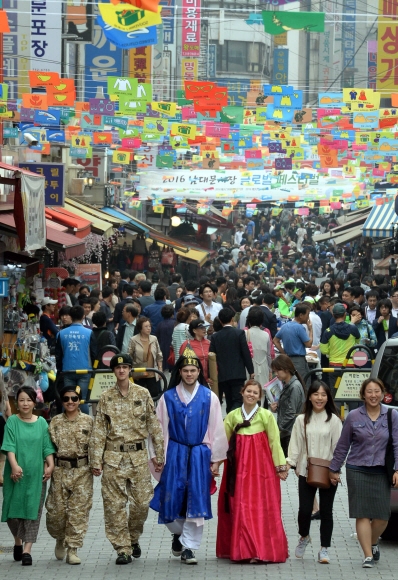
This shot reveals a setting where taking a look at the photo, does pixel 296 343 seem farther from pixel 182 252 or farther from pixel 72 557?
pixel 182 252

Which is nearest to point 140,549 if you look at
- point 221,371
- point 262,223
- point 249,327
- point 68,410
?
point 68,410

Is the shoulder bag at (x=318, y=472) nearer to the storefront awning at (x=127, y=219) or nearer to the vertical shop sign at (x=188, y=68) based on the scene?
the storefront awning at (x=127, y=219)

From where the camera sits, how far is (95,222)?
84.6 feet

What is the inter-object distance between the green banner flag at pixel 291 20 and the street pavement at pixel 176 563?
40.4 ft

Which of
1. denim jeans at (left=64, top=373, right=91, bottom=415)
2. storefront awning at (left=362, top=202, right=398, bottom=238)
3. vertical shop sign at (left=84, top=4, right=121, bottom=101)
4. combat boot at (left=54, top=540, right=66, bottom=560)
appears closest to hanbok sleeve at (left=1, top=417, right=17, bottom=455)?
combat boot at (left=54, top=540, right=66, bottom=560)

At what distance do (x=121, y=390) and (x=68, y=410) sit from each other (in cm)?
40

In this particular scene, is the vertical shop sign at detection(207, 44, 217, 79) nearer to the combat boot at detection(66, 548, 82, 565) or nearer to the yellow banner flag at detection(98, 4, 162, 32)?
the yellow banner flag at detection(98, 4, 162, 32)

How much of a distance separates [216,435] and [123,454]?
26.5 inches

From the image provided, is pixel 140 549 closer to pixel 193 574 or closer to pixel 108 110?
pixel 193 574

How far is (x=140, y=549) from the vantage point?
28.3 feet

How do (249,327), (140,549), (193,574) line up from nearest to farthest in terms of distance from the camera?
(193,574), (140,549), (249,327)

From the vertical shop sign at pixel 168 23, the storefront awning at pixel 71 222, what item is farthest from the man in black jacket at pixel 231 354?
the vertical shop sign at pixel 168 23

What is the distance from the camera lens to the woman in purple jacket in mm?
8102

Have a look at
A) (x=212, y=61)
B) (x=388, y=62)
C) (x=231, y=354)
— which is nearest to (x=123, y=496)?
(x=231, y=354)
